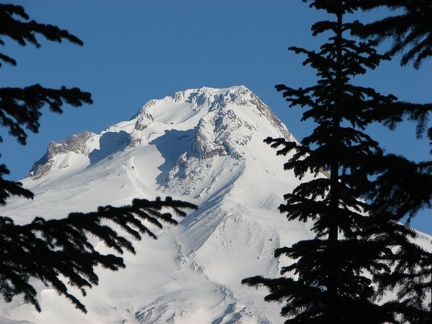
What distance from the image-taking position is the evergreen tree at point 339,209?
34.2 ft

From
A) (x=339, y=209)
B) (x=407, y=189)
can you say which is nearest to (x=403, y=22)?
(x=407, y=189)

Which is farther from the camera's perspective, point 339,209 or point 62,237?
point 339,209

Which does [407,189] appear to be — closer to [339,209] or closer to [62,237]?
[62,237]

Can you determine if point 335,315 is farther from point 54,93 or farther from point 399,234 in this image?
point 54,93

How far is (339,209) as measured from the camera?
61.6 ft

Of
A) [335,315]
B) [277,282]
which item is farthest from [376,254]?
[277,282]

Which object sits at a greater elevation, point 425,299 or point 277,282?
point 277,282

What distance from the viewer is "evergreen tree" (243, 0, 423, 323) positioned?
1043cm

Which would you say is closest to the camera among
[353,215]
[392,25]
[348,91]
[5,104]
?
[5,104]

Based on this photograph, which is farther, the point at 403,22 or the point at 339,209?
the point at 339,209

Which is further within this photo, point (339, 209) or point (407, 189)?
point (339, 209)

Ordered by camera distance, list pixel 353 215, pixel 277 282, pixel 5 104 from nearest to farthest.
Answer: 1. pixel 5 104
2. pixel 277 282
3. pixel 353 215

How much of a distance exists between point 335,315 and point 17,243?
15.8 feet

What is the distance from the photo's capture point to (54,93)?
9789mm
